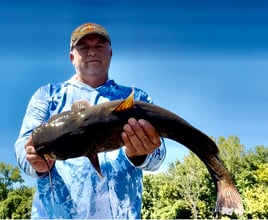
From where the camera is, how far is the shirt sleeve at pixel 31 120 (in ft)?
10.6

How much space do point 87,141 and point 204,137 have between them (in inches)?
34.1

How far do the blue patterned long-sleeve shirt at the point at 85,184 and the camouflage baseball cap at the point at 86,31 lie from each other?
0.61m

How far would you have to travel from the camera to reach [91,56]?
3.58 meters

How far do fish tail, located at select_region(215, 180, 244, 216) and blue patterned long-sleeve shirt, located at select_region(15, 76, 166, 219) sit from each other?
66cm

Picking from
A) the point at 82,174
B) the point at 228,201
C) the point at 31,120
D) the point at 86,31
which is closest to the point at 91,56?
the point at 86,31

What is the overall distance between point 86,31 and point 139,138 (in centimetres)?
124

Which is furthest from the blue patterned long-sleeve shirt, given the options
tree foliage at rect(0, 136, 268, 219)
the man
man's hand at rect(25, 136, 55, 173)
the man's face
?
tree foliage at rect(0, 136, 268, 219)

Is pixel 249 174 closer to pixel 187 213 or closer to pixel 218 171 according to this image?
pixel 187 213

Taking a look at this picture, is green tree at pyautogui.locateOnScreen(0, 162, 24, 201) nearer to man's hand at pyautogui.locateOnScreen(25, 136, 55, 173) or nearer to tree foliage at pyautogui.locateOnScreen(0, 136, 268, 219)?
tree foliage at pyautogui.locateOnScreen(0, 136, 268, 219)

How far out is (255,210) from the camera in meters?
29.6

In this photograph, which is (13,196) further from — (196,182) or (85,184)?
(85,184)

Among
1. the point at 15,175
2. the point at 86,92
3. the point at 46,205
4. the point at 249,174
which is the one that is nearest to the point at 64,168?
the point at 46,205

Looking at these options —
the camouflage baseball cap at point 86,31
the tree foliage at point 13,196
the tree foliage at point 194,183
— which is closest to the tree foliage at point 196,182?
the tree foliage at point 194,183

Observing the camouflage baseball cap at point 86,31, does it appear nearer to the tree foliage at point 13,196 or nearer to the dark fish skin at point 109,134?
the dark fish skin at point 109,134
